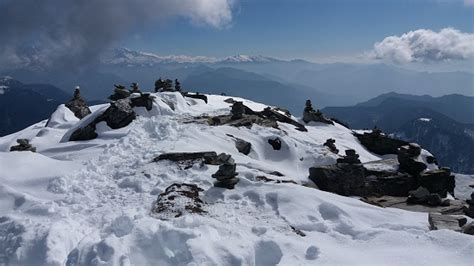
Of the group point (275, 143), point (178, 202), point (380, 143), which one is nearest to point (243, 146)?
point (275, 143)

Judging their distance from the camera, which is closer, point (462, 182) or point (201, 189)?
point (201, 189)

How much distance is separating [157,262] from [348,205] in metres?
10.2

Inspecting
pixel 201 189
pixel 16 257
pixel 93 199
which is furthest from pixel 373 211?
pixel 16 257

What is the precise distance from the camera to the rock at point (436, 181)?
108 feet

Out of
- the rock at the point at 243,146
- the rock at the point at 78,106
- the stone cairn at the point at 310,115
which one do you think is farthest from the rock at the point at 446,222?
the rock at the point at 78,106

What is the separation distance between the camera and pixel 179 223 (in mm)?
15289

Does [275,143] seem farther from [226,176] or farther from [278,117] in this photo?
[226,176]

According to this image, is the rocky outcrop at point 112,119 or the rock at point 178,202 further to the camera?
the rocky outcrop at point 112,119

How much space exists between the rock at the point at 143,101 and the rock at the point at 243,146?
13450 millimetres

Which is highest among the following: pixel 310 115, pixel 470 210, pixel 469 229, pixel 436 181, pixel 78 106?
pixel 310 115

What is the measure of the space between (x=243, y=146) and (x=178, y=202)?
→ 53.3 ft

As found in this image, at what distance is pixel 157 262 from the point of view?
1325cm

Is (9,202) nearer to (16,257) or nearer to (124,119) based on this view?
(16,257)

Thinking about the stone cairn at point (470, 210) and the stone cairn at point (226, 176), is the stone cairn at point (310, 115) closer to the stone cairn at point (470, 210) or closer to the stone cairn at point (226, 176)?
the stone cairn at point (470, 210)
